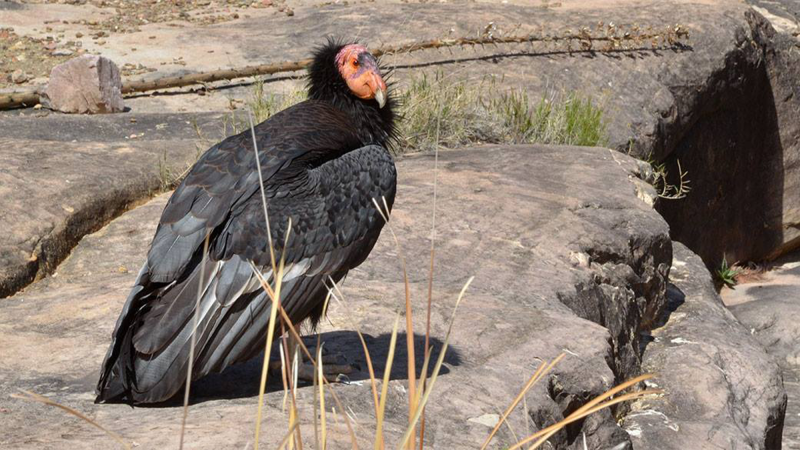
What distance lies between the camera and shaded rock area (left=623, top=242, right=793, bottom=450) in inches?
185

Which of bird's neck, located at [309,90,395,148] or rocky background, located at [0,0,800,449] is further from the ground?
bird's neck, located at [309,90,395,148]

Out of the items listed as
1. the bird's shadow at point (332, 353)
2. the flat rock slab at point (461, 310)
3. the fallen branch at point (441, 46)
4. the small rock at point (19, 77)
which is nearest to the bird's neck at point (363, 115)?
the flat rock slab at point (461, 310)

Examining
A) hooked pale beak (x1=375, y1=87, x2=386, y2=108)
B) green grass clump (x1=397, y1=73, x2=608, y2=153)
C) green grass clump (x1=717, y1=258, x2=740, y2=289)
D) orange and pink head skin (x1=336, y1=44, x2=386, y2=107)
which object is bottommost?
green grass clump (x1=717, y1=258, x2=740, y2=289)

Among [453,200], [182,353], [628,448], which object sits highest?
[182,353]

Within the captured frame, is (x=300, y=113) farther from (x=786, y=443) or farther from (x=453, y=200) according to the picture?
(x=786, y=443)

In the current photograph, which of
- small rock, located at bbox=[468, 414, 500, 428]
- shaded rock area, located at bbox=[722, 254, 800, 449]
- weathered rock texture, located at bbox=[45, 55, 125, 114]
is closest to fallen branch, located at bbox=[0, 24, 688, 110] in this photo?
weathered rock texture, located at bbox=[45, 55, 125, 114]

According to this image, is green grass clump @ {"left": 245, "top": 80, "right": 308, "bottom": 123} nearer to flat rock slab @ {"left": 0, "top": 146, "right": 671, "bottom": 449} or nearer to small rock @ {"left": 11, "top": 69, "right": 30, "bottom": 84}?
flat rock slab @ {"left": 0, "top": 146, "right": 671, "bottom": 449}

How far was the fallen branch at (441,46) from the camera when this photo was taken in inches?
331

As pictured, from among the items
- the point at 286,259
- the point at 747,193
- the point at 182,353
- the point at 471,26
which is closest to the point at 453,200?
the point at 286,259

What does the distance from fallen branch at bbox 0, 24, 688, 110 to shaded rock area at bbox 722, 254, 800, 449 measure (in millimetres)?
2150

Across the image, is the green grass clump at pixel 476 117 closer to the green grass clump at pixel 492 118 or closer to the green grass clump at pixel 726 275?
the green grass clump at pixel 492 118

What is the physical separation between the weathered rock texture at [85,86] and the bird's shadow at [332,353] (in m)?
4.19

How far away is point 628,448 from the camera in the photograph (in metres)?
4.26

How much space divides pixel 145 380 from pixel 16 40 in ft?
24.7
